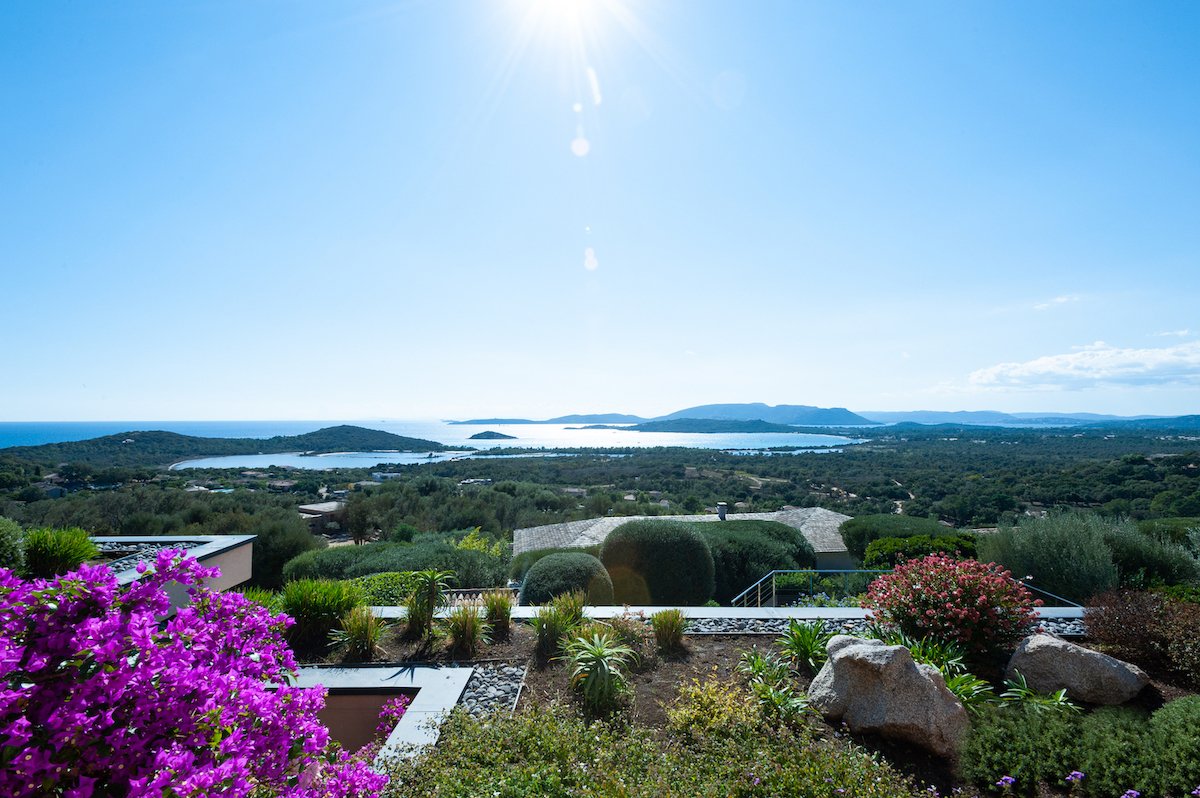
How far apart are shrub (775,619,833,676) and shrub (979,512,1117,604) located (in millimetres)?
6310

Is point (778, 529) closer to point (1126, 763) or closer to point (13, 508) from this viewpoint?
point (1126, 763)

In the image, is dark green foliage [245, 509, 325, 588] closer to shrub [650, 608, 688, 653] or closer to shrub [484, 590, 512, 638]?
shrub [484, 590, 512, 638]

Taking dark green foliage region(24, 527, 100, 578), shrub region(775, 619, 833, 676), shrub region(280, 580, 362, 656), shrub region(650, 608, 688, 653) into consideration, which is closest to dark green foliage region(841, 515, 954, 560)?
shrub region(775, 619, 833, 676)

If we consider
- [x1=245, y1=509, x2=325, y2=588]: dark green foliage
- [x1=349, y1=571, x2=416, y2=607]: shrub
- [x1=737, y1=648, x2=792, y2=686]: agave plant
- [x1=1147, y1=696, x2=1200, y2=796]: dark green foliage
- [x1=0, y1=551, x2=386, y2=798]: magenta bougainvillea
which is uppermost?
[x1=0, y1=551, x2=386, y2=798]: magenta bougainvillea

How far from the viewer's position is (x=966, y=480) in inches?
1754

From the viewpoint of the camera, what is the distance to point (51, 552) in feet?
25.5

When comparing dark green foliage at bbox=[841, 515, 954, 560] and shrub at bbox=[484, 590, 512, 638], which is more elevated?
shrub at bbox=[484, 590, 512, 638]

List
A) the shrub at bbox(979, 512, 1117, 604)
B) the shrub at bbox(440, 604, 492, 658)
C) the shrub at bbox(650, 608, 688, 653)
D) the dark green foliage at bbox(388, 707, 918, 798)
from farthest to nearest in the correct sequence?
the shrub at bbox(979, 512, 1117, 604) < the shrub at bbox(650, 608, 688, 653) < the shrub at bbox(440, 604, 492, 658) < the dark green foliage at bbox(388, 707, 918, 798)

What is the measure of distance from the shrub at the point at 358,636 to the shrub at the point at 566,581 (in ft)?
7.98

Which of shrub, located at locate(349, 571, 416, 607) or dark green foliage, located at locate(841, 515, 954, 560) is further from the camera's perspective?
dark green foliage, located at locate(841, 515, 954, 560)

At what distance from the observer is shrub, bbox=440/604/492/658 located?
597cm

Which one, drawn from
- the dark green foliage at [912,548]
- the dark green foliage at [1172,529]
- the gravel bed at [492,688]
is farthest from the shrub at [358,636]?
the dark green foliage at [1172,529]

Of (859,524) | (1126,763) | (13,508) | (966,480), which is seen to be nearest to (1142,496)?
(966,480)

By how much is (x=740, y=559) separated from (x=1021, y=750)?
27.4 feet
